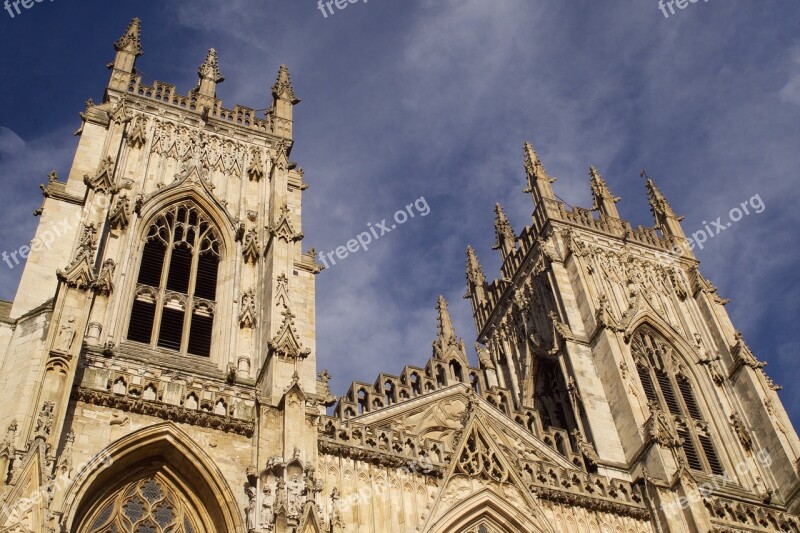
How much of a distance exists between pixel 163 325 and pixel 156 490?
4.66m

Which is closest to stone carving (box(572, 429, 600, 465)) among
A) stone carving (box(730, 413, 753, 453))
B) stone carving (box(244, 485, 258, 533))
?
stone carving (box(730, 413, 753, 453))

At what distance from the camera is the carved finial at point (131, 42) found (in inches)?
1012

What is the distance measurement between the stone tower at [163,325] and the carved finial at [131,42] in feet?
0.21

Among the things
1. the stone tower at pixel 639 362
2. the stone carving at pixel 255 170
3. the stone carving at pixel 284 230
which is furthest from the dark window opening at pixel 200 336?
the stone tower at pixel 639 362

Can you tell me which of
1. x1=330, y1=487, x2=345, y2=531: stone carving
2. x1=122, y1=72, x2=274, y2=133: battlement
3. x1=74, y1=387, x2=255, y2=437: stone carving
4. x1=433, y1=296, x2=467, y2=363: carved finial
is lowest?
x1=330, y1=487, x2=345, y2=531: stone carving

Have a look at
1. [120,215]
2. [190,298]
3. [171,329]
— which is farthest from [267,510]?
[120,215]

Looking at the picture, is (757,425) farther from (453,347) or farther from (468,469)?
(468,469)

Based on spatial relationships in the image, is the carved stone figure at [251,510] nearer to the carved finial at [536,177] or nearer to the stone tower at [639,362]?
the stone tower at [639,362]

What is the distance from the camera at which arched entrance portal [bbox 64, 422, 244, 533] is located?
1443cm

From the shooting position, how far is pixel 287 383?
54.4 feet

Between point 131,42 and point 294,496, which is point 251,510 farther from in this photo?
point 131,42

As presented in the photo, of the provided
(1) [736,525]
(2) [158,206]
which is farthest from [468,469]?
(2) [158,206]

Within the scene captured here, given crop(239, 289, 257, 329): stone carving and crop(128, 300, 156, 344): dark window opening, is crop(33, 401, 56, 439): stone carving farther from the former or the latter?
crop(239, 289, 257, 329): stone carving

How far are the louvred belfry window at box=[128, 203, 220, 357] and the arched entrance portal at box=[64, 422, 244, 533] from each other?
3.44 meters
